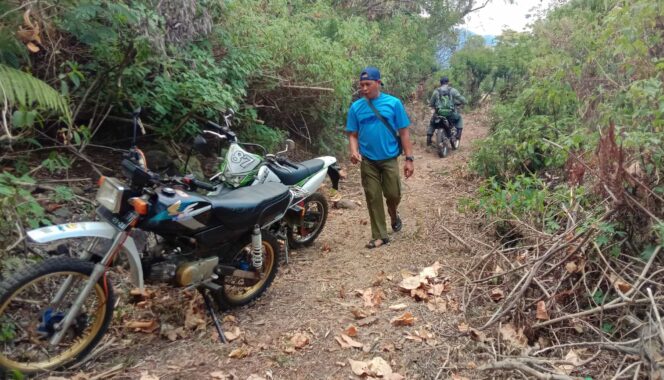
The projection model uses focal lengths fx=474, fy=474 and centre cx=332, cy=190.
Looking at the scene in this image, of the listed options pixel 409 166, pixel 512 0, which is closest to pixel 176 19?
pixel 409 166

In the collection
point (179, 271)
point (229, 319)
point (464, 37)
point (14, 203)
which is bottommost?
point (229, 319)

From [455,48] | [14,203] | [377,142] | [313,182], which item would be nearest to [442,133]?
[377,142]

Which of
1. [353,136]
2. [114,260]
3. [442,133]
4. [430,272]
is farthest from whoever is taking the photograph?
[442,133]

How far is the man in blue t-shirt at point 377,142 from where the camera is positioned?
16.5 ft

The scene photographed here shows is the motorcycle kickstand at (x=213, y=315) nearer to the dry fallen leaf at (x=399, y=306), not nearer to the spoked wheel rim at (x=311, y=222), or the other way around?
the dry fallen leaf at (x=399, y=306)

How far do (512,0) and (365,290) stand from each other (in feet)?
57.2

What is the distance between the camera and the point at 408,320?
3.54 metres

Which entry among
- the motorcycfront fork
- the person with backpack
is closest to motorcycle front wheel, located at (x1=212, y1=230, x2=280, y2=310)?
the motorcycfront fork

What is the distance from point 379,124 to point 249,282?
2183 millimetres

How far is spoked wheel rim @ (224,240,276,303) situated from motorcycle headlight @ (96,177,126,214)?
1279mm

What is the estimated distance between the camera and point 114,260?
3.03 metres

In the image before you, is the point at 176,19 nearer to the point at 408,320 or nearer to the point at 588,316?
the point at 408,320

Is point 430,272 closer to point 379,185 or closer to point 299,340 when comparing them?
point 379,185

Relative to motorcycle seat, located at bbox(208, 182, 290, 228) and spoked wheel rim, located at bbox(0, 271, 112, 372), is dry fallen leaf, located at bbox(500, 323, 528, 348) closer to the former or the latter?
motorcycle seat, located at bbox(208, 182, 290, 228)
